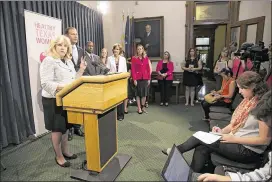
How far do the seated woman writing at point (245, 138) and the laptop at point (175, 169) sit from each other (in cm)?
21

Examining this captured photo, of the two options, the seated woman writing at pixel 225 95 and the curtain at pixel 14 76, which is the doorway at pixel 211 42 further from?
the curtain at pixel 14 76

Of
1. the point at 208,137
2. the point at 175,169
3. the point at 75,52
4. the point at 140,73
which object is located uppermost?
the point at 75,52

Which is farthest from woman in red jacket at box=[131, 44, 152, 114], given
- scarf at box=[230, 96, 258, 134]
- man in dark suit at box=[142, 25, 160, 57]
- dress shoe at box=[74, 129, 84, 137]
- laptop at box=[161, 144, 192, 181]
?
laptop at box=[161, 144, 192, 181]

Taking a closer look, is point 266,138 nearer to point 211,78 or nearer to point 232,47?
point 232,47

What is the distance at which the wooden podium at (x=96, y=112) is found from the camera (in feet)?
5.37

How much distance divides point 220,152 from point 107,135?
106cm

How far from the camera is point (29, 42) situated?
2822 millimetres

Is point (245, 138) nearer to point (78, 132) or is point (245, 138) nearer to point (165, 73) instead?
point (78, 132)

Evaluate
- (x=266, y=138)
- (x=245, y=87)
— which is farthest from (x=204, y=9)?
(x=266, y=138)

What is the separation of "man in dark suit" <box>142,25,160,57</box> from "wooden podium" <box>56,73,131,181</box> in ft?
11.7

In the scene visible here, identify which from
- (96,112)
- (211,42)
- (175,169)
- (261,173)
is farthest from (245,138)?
(211,42)

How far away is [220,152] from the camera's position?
1.68m

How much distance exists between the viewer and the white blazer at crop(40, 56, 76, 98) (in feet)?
6.24

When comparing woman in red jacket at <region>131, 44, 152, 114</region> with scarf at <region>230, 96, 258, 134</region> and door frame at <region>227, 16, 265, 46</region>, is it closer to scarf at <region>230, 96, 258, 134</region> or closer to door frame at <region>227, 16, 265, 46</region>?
door frame at <region>227, 16, 265, 46</region>
